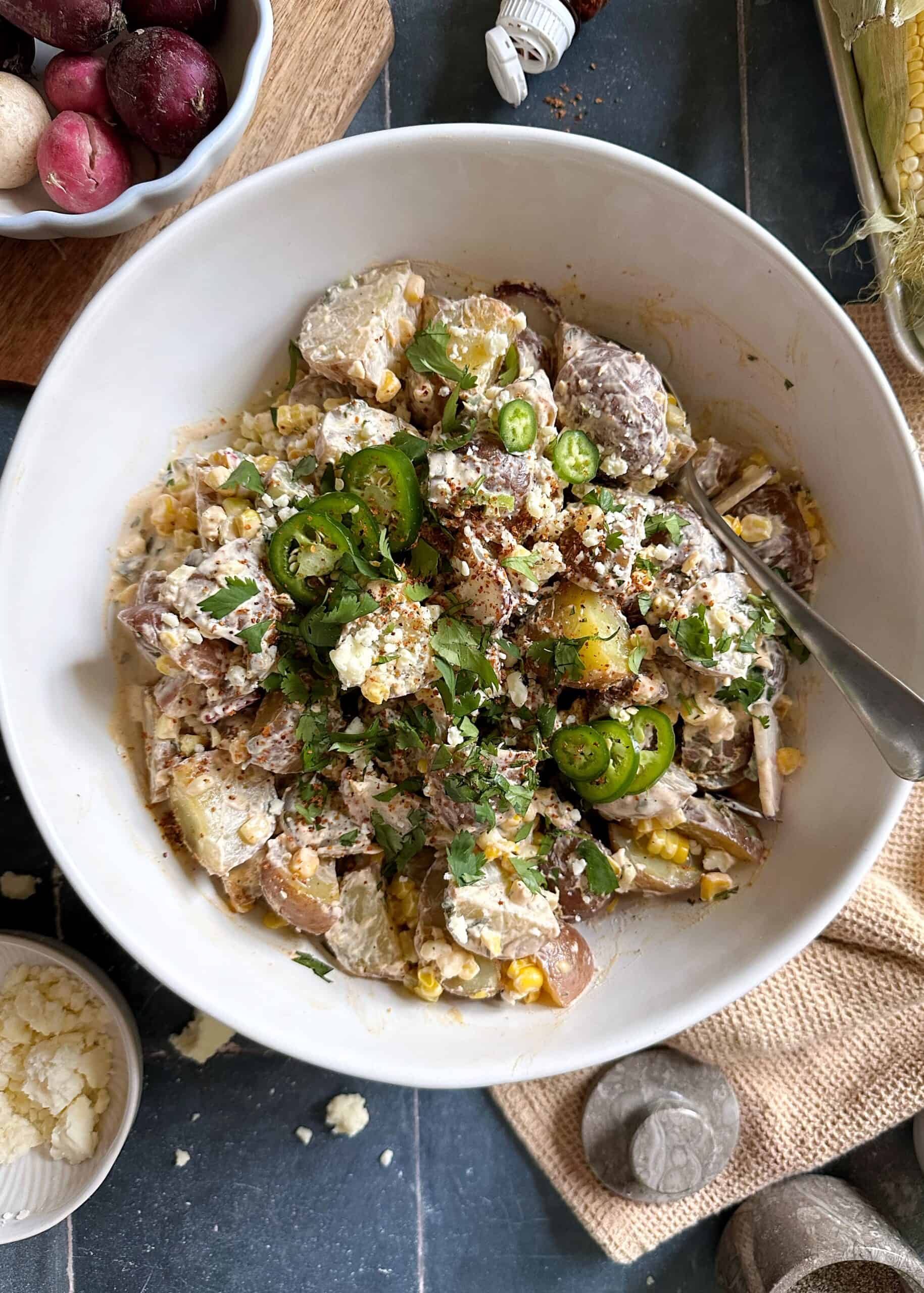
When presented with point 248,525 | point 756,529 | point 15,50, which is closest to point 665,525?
point 756,529

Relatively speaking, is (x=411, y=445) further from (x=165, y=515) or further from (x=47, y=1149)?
(x=47, y=1149)

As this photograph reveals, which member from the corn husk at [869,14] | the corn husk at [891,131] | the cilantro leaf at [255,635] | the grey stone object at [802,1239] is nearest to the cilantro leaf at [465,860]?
the cilantro leaf at [255,635]

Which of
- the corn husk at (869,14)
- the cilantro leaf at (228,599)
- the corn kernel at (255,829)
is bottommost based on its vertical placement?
the corn kernel at (255,829)

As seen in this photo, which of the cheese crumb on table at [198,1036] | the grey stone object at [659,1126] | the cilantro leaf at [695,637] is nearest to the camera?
the cilantro leaf at [695,637]

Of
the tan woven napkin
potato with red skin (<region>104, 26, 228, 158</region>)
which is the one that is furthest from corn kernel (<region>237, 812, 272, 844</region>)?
potato with red skin (<region>104, 26, 228, 158</region>)

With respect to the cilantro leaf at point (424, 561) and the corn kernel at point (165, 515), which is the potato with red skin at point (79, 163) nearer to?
the corn kernel at point (165, 515)

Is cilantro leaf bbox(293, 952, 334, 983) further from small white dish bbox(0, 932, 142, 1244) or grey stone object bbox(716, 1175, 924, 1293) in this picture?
grey stone object bbox(716, 1175, 924, 1293)

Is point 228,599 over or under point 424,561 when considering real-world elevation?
under
